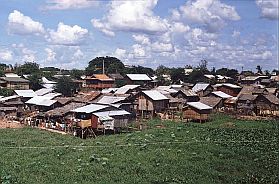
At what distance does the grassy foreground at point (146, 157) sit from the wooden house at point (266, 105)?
1142 cm

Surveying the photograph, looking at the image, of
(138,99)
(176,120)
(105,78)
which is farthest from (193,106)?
(105,78)

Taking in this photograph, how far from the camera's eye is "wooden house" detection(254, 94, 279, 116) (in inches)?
1633

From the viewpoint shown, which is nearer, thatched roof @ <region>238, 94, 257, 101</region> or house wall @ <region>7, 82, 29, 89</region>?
thatched roof @ <region>238, 94, 257, 101</region>

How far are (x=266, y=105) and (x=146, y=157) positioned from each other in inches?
984

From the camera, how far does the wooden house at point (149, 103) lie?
41.0 m

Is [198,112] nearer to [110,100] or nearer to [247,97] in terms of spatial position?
[110,100]

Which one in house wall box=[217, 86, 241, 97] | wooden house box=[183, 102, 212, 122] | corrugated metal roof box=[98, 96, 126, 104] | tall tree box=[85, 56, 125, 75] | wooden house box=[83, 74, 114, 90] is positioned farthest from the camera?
tall tree box=[85, 56, 125, 75]

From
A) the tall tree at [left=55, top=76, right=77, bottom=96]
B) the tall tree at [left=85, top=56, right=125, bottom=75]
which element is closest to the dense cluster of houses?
the tall tree at [left=55, top=76, right=77, bottom=96]

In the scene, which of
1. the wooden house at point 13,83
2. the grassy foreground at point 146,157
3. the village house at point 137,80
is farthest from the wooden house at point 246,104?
the wooden house at point 13,83

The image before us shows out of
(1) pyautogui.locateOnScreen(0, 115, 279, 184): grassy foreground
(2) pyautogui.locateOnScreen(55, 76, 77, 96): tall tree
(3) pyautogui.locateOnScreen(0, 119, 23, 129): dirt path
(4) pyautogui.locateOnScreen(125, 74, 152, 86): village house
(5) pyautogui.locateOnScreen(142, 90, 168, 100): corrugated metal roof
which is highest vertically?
(4) pyautogui.locateOnScreen(125, 74, 152, 86): village house

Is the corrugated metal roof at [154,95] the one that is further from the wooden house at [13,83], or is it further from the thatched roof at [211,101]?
Result: the wooden house at [13,83]

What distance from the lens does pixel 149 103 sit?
41125 millimetres

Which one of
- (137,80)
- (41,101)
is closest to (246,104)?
(137,80)

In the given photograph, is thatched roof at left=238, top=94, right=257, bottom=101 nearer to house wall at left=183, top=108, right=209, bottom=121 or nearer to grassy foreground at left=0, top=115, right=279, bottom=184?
house wall at left=183, top=108, right=209, bottom=121
